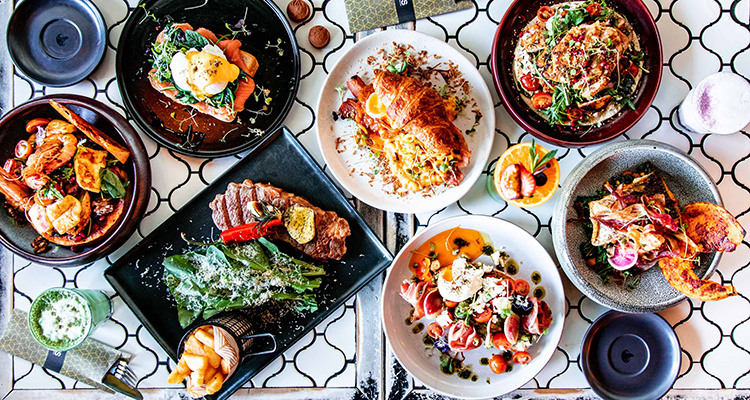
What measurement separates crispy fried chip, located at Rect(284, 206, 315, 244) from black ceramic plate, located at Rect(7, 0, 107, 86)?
1.24 metres

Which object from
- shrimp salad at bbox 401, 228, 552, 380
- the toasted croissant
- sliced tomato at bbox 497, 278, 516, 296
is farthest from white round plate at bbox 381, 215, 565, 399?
the toasted croissant

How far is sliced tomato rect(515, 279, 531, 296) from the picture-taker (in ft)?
6.63

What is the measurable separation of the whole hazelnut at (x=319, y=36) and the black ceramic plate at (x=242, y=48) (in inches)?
4.4

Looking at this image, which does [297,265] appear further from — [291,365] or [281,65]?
[281,65]

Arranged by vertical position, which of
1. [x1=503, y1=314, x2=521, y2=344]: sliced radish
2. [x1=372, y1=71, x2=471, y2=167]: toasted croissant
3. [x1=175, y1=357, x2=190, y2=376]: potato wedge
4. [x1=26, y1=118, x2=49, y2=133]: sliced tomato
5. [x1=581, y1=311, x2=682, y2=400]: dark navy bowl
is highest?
[x1=26, y1=118, x2=49, y2=133]: sliced tomato

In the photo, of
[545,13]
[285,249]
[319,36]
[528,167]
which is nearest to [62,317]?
[285,249]

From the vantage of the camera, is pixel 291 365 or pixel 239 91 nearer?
pixel 239 91

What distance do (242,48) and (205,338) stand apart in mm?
1393

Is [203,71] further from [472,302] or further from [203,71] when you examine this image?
[472,302]

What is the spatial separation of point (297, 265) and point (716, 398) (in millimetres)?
2288

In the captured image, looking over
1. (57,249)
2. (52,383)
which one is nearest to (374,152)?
(57,249)

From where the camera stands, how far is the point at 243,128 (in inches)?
87.2

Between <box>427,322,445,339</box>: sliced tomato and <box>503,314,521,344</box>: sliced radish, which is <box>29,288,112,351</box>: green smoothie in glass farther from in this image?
<box>503,314,521,344</box>: sliced radish

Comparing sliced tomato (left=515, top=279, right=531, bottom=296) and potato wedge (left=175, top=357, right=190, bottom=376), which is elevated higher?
potato wedge (left=175, top=357, right=190, bottom=376)
